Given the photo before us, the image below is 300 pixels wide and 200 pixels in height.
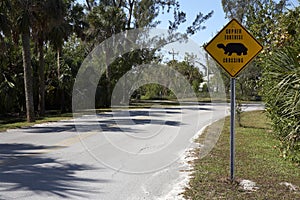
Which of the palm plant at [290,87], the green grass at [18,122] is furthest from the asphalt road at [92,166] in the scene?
the green grass at [18,122]

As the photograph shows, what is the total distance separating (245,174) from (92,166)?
3381 millimetres

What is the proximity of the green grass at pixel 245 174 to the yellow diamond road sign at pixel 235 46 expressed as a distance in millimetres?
2054

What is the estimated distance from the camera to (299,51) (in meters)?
7.34

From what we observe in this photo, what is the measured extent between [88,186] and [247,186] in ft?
9.37

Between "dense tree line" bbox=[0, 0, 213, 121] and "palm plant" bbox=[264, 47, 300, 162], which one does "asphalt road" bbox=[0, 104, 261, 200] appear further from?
"dense tree line" bbox=[0, 0, 213, 121]

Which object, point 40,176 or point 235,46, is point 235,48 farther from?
point 40,176

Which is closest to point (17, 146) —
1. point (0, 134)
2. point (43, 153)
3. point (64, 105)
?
point (43, 153)

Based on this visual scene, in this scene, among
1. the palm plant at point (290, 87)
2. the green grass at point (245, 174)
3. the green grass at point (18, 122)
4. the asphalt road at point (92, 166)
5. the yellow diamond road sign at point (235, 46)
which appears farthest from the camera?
the green grass at point (18, 122)

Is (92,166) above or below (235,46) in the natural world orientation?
below

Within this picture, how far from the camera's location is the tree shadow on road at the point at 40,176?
6.23 m

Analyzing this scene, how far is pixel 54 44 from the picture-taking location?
24766mm

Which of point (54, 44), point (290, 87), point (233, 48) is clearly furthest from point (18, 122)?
point (290, 87)

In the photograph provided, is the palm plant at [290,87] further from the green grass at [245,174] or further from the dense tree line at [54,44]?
the dense tree line at [54,44]

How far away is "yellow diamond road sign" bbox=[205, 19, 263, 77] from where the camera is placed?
655cm
